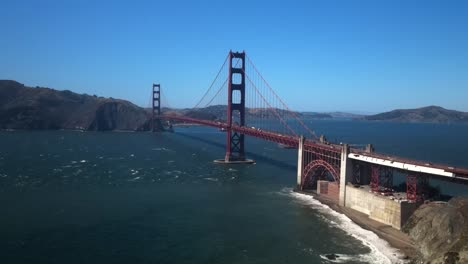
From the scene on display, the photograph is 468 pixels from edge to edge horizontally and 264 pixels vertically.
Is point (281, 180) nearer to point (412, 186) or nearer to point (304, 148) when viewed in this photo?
point (304, 148)

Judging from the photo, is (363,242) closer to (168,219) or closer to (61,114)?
(168,219)

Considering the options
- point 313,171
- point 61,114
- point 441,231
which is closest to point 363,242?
point 441,231

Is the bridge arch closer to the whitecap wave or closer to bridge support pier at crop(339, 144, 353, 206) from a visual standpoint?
bridge support pier at crop(339, 144, 353, 206)

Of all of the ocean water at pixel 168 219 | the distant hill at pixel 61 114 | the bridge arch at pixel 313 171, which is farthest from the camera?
the distant hill at pixel 61 114

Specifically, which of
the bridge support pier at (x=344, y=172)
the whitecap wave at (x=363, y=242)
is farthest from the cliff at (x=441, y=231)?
the bridge support pier at (x=344, y=172)

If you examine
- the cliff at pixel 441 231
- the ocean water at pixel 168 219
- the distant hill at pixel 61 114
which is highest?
the distant hill at pixel 61 114

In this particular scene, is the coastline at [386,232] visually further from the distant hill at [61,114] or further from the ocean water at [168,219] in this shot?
the distant hill at [61,114]

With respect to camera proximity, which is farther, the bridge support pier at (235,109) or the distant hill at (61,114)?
the distant hill at (61,114)
